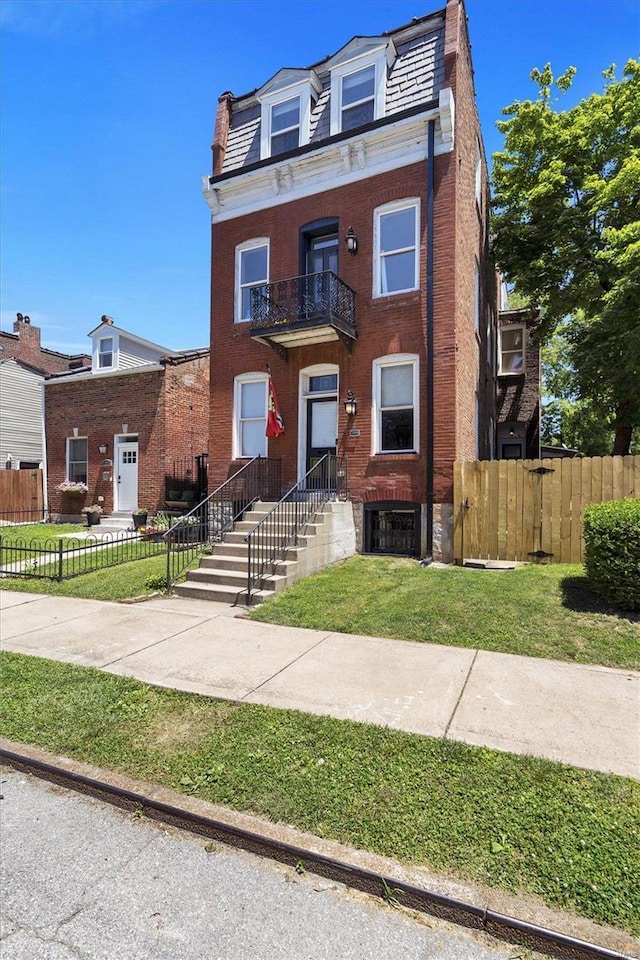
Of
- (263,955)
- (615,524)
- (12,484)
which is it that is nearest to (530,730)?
(263,955)

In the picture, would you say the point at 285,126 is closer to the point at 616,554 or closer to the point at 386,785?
the point at 616,554

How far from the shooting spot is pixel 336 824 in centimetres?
287

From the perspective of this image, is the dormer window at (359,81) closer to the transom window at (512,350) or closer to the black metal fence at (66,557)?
the transom window at (512,350)

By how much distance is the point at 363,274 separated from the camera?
1129 cm

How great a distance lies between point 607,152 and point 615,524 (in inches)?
455

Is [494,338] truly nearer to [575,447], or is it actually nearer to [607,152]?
[607,152]

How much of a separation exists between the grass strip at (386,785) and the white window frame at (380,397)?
7330mm

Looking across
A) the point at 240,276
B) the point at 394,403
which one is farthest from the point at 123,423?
the point at 394,403

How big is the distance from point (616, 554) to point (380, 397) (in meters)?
6.02

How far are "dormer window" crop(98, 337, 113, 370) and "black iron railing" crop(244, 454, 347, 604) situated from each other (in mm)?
10208

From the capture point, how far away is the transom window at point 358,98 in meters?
11.5

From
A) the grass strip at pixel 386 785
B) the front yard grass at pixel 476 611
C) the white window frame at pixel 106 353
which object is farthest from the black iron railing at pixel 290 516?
the white window frame at pixel 106 353

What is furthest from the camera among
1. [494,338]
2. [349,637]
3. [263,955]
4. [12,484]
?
[12,484]

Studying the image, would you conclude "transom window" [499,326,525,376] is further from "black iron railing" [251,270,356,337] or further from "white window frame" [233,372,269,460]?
"white window frame" [233,372,269,460]
